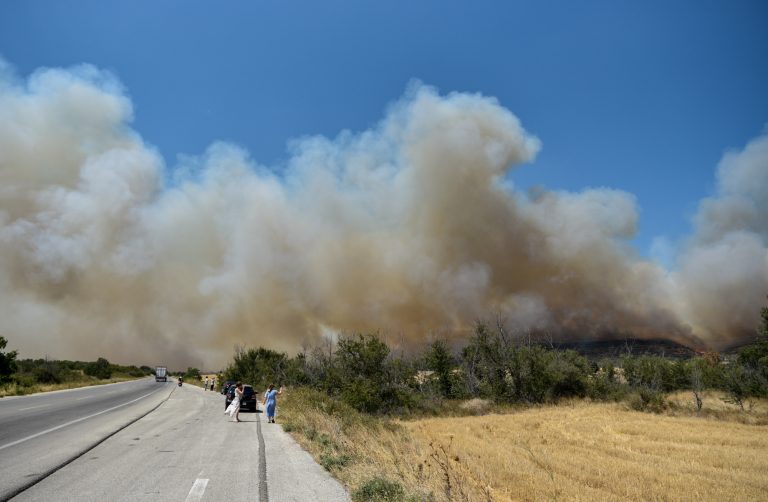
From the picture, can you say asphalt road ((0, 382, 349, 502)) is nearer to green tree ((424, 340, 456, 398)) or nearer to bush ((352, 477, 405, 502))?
bush ((352, 477, 405, 502))

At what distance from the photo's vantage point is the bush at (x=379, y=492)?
6.74m

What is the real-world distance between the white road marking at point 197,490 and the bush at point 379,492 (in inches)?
97.6

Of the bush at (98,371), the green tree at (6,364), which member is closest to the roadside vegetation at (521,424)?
the green tree at (6,364)

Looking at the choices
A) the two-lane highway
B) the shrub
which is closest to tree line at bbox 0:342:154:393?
the two-lane highway

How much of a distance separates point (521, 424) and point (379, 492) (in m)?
25.2

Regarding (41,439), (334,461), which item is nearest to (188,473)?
(334,461)

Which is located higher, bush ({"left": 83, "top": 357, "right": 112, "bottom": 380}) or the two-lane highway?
the two-lane highway

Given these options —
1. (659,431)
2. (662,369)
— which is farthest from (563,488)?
(662,369)

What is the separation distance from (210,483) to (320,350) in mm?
47733

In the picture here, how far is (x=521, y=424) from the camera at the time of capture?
→ 29266 mm

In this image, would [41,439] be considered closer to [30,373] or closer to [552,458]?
[552,458]

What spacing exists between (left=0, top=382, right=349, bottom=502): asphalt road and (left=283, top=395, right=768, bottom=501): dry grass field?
73 cm

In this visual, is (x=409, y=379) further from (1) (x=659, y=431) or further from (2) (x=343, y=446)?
(2) (x=343, y=446)

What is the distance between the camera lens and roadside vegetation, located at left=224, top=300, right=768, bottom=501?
11719mm
